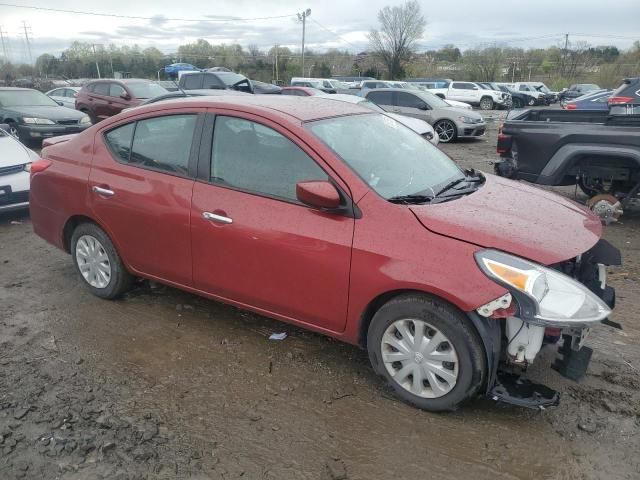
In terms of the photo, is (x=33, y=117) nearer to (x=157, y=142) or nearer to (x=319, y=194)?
(x=157, y=142)

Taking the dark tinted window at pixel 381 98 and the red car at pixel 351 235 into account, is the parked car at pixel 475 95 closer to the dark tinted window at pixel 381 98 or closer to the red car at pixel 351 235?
the dark tinted window at pixel 381 98

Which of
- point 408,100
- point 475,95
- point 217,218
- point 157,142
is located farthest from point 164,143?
point 475,95

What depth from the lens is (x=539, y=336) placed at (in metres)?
2.82

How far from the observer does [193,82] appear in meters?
17.1

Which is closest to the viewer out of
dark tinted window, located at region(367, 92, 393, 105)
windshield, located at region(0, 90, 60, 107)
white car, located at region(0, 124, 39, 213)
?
white car, located at region(0, 124, 39, 213)

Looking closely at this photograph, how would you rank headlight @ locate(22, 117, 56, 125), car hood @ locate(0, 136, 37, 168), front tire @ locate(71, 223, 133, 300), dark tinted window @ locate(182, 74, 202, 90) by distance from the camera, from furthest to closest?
dark tinted window @ locate(182, 74, 202, 90) < headlight @ locate(22, 117, 56, 125) < car hood @ locate(0, 136, 37, 168) < front tire @ locate(71, 223, 133, 300)

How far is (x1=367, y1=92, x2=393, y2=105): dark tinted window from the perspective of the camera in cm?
1573

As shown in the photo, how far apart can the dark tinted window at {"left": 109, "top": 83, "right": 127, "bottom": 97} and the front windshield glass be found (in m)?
13.6

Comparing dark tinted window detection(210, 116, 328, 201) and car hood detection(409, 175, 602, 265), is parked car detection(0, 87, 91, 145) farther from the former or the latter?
car hood detection(409, 175, 602, 265)

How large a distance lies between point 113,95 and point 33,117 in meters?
3.72

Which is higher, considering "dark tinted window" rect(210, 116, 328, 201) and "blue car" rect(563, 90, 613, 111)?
"dark tinted window" rect(210, 116, 328, 201)

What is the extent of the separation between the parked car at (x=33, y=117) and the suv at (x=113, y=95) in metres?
2.12

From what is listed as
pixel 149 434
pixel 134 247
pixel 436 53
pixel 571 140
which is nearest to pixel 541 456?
pixel 149 434

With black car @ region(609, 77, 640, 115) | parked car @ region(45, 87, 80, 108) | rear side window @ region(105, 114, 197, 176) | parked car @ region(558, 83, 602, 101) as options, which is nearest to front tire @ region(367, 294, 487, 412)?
rear side window @ region(105, 114, 197, 176)
